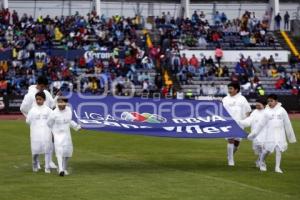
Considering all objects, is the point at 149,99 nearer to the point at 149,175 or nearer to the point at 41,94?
the point at 149,175

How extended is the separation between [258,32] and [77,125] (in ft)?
126

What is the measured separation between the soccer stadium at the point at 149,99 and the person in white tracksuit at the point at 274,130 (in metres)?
0.02

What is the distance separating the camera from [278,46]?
50.8 metres

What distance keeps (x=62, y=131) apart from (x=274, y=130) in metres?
4.47

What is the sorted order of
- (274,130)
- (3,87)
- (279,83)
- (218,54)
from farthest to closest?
1. (218,54)
2. (279,83)
3. (3,87)
4. (274,130)

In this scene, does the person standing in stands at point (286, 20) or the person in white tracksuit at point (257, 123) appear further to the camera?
the person standing in stands at point (286, 20)

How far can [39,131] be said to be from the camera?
1487 centimetres

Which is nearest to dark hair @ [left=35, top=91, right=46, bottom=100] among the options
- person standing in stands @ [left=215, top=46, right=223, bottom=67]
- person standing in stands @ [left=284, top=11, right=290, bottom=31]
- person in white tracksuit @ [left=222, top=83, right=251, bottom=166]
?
person in white tracksuit @ [left=222, top=83, right=251, bottom=166]

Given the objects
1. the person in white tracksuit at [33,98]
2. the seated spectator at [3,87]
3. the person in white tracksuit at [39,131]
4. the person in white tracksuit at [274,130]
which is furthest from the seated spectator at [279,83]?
the person in white tracksuit at [39,131]

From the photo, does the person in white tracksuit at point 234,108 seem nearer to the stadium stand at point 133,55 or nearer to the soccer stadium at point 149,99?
the soccer stadium at point 149,99

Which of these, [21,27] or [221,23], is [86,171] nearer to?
[21,27]

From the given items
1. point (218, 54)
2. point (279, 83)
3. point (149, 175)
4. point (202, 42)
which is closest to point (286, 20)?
point (202, 42)

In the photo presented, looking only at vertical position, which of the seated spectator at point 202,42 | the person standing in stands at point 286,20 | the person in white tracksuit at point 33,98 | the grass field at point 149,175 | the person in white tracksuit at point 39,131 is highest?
the person standing in stands at point 286,20

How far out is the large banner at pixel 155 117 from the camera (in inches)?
618
